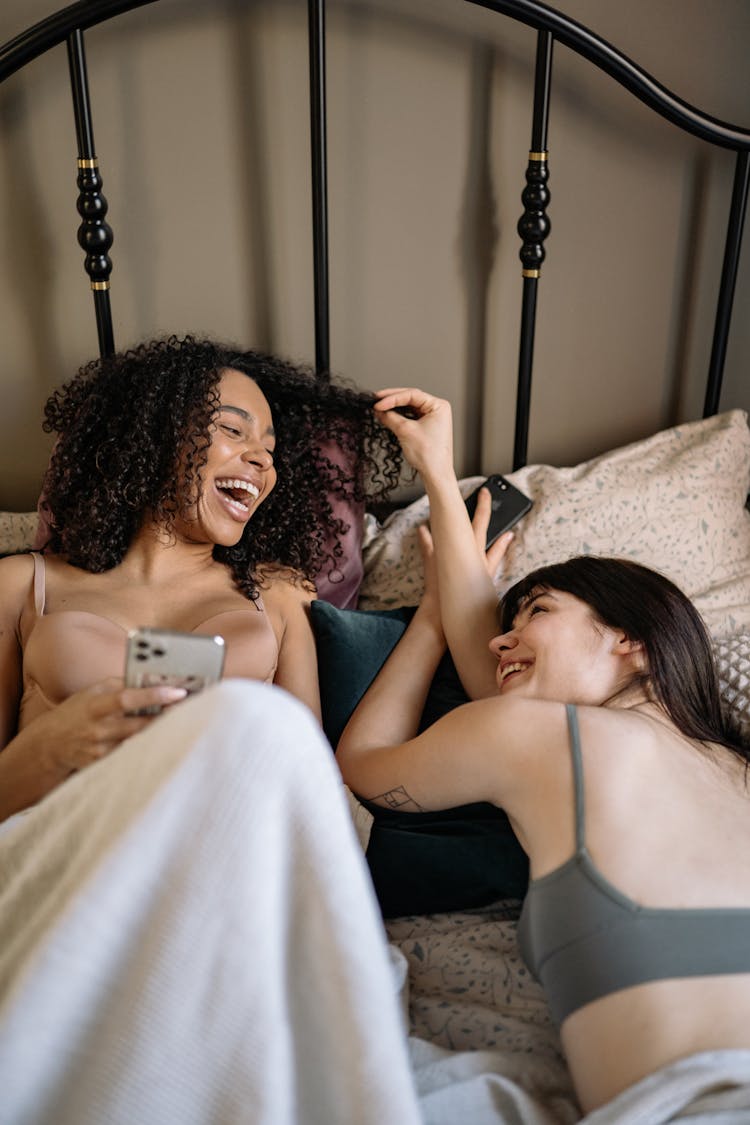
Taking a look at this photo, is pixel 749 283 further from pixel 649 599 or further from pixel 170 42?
pixel 170 42

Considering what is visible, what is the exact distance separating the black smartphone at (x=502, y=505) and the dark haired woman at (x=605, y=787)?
176 mm

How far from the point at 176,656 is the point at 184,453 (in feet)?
1.83

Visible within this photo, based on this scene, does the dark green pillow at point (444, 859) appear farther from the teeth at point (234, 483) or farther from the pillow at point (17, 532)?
the pillow at point (17, 532)

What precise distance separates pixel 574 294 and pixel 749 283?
35 cm

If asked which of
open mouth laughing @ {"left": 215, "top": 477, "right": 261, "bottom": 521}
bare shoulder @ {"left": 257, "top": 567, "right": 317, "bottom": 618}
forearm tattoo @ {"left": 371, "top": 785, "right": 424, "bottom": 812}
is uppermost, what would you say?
open mouth laughing @ {"left": 215, "top": 477, "right": 261, "bottom": 521}

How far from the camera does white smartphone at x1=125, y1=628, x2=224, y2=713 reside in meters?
0.86

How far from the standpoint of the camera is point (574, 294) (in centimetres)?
183

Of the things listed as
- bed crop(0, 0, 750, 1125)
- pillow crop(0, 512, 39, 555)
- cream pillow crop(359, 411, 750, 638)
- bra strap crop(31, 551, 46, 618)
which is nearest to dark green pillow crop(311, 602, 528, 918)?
bed crop(0, 0, 750, 1125)

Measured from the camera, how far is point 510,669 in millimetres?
1190

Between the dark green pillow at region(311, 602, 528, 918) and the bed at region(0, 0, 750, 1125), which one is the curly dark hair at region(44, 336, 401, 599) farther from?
the dark green pillow at region(311, 602, 528, 918)

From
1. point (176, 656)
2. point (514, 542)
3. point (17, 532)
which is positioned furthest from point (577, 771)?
point (17, 532)

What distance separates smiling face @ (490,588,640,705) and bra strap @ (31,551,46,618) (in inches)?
24.6

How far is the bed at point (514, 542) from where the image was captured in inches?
43.3

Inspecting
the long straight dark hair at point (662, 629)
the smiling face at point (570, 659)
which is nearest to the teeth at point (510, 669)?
the smiling face at point (570, 659)
